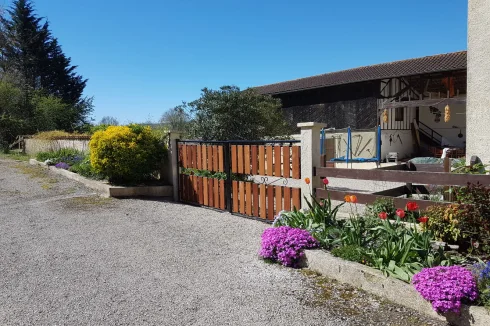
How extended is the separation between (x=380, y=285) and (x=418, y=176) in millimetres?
1590

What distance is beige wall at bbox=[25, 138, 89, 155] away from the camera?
15609mm

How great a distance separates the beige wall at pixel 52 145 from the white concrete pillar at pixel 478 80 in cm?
1324

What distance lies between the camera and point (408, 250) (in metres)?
3.66

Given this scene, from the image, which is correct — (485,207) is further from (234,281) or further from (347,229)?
(234,281)

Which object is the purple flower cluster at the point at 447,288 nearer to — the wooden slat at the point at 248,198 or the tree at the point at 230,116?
the wooden slat at the point at 248,198

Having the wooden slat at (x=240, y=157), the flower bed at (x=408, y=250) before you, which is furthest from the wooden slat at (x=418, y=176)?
the wooden slat at (x=240, y=157)

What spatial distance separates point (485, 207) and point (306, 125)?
2677mm

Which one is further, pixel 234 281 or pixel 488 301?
pixel 234 281

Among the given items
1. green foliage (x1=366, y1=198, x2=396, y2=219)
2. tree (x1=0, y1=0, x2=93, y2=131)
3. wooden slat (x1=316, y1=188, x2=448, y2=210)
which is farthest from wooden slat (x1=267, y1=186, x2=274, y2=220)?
tree (x1=0, y1=0, x2=93, y2=131)

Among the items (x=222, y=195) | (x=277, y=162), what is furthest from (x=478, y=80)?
(x=222, y=195)

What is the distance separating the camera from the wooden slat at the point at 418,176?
411 centimetres

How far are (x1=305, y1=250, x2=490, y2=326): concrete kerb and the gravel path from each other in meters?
0.09

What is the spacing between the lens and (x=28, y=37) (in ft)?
114

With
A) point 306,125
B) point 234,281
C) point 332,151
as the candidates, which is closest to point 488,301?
point 234,281
